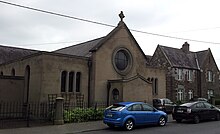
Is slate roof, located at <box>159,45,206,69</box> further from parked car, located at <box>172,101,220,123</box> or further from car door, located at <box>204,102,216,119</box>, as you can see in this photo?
parked car, located at <box>172,101,220,123</box>

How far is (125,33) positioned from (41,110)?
11.3 m

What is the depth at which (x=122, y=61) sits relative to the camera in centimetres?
2567

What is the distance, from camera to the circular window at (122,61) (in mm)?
24833

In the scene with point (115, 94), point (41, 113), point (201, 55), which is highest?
point (201, 55)

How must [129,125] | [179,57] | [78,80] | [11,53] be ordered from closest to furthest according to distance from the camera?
[129,125]
[78,80]
[11,53]
[179,57]

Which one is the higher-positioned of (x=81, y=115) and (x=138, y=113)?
(x=138, y=113)

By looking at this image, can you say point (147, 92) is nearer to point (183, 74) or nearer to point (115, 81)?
point (115, 81)

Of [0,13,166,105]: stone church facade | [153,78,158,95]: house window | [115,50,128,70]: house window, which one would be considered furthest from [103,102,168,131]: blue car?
[153,78,158,95]: house window

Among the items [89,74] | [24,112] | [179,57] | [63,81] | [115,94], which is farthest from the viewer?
[179,57]

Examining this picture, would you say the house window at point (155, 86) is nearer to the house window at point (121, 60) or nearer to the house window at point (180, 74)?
the house window at point (121, 60)

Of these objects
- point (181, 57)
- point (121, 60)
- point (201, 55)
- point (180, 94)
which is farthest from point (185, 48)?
point (121, 60)

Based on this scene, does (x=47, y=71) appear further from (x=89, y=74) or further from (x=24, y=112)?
(x=89, y=74)

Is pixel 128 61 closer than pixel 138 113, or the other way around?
pixel 138 113

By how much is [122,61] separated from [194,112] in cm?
1002
